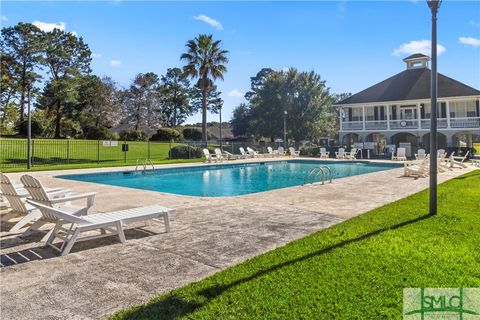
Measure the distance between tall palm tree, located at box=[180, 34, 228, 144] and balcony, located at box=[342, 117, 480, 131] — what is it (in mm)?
13258

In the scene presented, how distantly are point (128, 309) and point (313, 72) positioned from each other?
41.1 metres

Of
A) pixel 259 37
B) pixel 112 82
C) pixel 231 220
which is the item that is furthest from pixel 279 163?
pixel 112 82

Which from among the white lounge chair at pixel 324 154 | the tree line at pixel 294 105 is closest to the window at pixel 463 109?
the white lounge chair at pixel 324 154

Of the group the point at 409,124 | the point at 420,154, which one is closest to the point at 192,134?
the point at 409,124

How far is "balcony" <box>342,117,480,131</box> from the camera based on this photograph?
29016 mm

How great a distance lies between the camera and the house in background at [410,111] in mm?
29656

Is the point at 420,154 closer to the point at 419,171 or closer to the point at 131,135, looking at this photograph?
the point at 419,171

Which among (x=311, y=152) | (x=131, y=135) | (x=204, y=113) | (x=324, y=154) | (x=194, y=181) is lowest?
(x=194, y=181)

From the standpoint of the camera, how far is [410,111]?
1302 inches

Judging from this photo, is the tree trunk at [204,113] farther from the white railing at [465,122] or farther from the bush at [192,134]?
the white railing at [465,122]

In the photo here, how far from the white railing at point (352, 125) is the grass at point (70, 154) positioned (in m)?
15.9

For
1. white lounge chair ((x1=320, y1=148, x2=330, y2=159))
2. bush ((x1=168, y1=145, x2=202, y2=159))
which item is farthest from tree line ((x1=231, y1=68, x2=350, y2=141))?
bush ((x1=168, y1=145, x2=202, y2=159))

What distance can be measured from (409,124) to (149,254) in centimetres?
3157

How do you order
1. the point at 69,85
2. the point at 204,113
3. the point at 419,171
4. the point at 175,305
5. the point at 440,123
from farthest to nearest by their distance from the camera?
the point at 69,85
the point at 204,113
the point at 440,123
the point at 419,171
the point at 175,305
